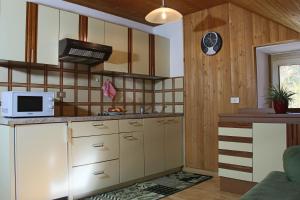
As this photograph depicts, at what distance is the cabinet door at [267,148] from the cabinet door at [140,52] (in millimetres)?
1921

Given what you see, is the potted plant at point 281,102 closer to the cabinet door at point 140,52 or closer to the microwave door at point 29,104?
the cabinet door at point 140,52

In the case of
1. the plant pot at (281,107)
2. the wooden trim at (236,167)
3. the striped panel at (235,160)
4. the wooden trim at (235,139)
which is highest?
the plant pot at (281,107)

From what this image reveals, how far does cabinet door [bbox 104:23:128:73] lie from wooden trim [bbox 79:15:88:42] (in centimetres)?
31

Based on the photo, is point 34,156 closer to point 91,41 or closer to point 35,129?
point 35,129

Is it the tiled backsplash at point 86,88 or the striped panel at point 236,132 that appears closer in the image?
the striped panel at point 236,132

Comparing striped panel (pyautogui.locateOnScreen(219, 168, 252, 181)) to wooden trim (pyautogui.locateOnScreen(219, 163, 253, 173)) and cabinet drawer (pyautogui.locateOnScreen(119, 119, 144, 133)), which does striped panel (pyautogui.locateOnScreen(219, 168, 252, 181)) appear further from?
cabinet drawer (pyautogui.locateOnScreen(119, 119, 144, 133))

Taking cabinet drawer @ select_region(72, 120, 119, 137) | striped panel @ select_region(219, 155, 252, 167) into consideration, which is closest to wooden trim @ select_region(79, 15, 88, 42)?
cabinet drawer @ select_region(72, 120, 119, 137)

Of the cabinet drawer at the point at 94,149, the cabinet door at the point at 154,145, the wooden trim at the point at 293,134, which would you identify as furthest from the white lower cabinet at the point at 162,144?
the wooden trim at the point at 293,134

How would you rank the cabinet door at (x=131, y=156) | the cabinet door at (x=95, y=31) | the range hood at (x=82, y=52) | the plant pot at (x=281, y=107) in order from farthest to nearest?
the cabinet door at (x=95, y=31), the cabinet door at (x=131, y=156), the range hood at (x=82, y=52), the plant pot at (x=281, y=107)

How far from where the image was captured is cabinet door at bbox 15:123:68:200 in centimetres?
246

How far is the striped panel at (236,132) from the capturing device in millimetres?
2912

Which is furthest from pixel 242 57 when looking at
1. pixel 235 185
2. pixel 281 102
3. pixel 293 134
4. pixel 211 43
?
pixel 235 185

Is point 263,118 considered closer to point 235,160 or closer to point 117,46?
point 235,160

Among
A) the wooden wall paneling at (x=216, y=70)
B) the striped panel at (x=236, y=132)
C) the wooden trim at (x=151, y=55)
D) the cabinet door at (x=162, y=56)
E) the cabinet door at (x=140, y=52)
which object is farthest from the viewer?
the cabinet door at (x=162, y=56)
